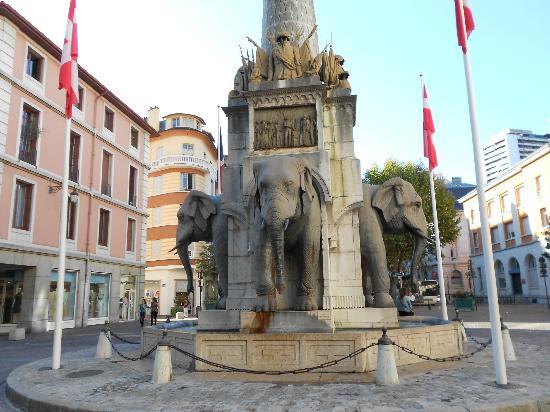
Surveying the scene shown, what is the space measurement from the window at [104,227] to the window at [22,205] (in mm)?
6323

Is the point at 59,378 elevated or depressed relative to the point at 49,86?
depressed

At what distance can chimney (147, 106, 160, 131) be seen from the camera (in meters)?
45.5

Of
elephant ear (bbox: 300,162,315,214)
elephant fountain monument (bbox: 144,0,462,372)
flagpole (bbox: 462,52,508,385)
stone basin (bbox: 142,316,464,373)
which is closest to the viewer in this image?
flagpole (bbox: 462,52,508,385)

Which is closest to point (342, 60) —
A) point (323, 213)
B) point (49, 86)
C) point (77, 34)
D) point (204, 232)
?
point (323, 213)

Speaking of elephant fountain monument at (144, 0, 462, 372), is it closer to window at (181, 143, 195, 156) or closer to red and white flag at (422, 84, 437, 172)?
red and white flag at (422, 84, 437, 172)

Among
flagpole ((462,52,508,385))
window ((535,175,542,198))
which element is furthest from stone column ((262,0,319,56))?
window ((535,175,542,198))

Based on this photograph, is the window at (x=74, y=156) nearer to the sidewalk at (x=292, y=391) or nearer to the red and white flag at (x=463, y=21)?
the sidewalk at (x=292, y=391)

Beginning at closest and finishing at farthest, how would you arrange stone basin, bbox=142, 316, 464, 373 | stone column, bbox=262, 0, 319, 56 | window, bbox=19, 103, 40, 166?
stone basin, bbox=142, 316, 464, 373 → stone column, bbox=262, 0, 319, 56 → window, bbox=19, 103, 40, 166

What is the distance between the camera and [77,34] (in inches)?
411

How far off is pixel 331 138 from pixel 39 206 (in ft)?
64.4

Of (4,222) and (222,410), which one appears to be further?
(4,222)

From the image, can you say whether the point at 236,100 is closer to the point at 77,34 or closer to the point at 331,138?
the point at 331,138

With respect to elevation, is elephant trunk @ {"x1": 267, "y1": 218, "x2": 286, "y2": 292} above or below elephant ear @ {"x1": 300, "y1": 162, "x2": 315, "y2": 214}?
below

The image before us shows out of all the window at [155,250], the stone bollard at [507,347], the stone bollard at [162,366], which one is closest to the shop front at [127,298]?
the window at [155,250]
